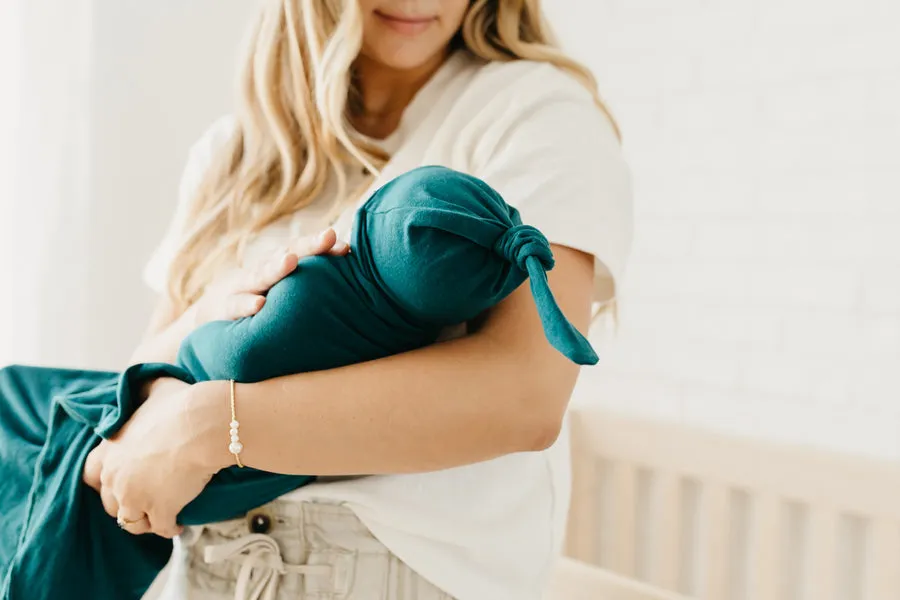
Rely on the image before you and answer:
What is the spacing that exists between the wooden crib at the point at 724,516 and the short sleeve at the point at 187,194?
2.40ft

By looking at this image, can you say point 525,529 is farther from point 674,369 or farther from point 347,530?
point 674,369

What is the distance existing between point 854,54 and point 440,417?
3.50 ft

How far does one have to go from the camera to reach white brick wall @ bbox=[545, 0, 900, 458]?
1.48 meters

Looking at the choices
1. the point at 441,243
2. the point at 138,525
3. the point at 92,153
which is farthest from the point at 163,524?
the point at 92,153

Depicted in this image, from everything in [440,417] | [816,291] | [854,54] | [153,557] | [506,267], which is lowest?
[153,557]

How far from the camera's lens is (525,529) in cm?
96

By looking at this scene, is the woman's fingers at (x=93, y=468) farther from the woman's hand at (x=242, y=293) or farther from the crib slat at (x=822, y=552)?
the crib slat at (x=822, y=552)

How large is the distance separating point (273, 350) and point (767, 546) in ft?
3.29

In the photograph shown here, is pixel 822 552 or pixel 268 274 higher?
pixel 268 274

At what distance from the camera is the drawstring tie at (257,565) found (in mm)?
904

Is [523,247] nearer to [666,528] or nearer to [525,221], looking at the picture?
[525,221]

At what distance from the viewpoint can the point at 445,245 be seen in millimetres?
696

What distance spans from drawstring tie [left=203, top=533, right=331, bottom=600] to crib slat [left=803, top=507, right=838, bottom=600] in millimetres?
839

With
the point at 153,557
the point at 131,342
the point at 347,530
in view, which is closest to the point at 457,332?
the point at 347,530
